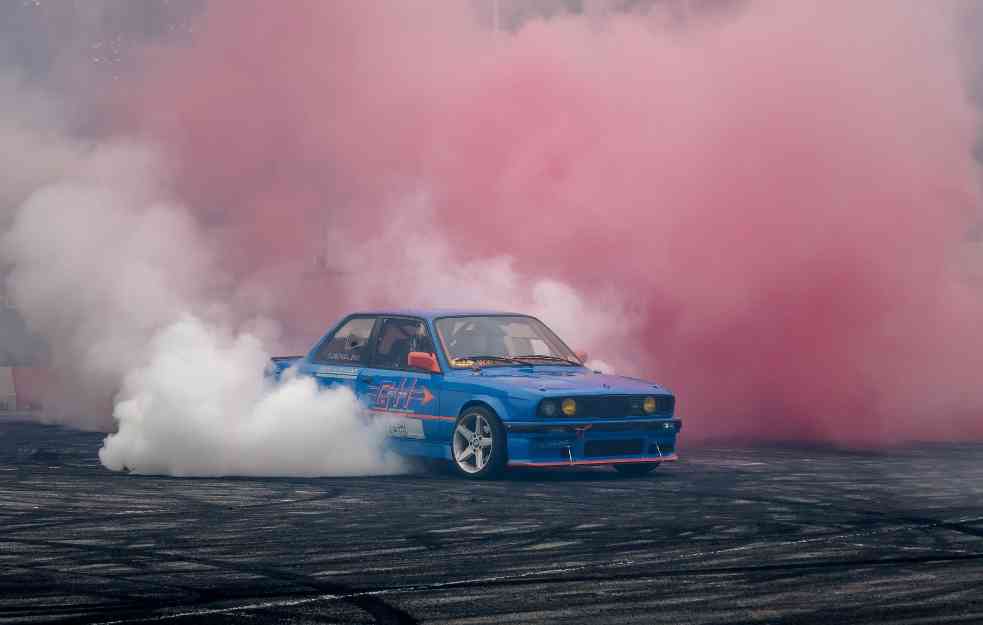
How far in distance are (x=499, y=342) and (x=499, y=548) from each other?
205 inches

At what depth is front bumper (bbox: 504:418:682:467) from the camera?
12.5 m

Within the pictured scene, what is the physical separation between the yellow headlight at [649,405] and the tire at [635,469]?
42 centimetres

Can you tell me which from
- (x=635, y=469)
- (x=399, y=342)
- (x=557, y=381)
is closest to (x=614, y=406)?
(x=557, y=381)

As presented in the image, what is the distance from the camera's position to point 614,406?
13.0 meters

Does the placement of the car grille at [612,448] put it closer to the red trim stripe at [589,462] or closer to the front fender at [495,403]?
the red trim stripe at [589,462]

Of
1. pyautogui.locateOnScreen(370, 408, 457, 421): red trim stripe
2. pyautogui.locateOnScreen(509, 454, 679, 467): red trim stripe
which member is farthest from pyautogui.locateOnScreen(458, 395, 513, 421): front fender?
pyautogui.locateOnScreen(509, 454, 679, 467): red trim stripe

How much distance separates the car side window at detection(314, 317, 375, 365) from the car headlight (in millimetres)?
2452

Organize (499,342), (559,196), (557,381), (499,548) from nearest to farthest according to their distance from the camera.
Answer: (499,548) → (557,381) → (499,342) → (559,196)

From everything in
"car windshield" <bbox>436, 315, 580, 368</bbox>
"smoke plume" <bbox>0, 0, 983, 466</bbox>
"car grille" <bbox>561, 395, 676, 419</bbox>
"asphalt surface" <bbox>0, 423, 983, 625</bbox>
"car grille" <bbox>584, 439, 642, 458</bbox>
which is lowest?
"asphalt surface" <bbox>0, 423, 983, 625</bbox>

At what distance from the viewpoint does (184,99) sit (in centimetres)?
1833

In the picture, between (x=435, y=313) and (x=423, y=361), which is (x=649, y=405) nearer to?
(x=423, y=361)

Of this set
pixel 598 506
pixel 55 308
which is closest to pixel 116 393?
pixel 55 308

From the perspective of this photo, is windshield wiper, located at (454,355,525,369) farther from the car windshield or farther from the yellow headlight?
the yellow headlight

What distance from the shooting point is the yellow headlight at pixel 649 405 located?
13.2 meters
